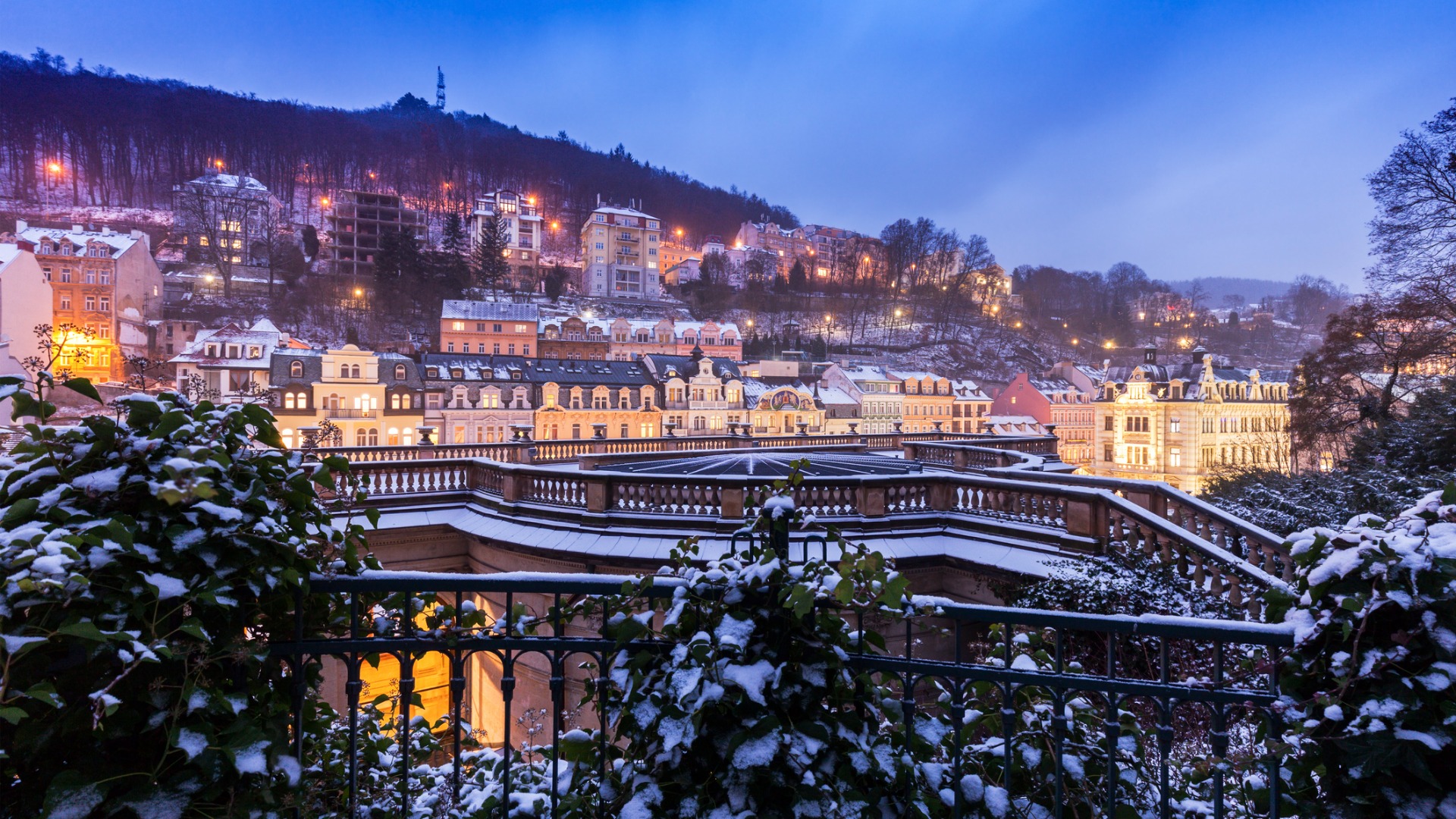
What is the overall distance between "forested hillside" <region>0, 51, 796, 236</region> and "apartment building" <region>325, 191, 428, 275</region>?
1719 centimetres

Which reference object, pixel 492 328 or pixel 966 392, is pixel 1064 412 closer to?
pixel 966 392

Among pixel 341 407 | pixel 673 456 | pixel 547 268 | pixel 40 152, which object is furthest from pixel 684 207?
pixel 673 456

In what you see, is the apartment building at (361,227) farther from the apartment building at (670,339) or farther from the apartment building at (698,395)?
the apartment building at (698,395)

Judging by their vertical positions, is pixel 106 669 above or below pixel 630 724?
above

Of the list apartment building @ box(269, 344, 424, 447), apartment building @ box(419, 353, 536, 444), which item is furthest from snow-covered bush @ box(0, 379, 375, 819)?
apartment building @ box(419, 353, 536, 444)

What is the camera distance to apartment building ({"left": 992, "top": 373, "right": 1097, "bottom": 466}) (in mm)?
56656

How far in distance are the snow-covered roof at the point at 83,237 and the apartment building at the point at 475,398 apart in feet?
110

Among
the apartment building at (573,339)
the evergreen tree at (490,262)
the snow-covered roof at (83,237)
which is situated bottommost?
the apartment building at (573,339)

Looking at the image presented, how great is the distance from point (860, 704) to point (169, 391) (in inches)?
104

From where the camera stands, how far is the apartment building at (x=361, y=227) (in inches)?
3172

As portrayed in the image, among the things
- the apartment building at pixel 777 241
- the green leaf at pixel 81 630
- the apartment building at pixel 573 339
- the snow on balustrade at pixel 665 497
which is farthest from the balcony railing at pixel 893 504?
the apartment building at pixel 777 241

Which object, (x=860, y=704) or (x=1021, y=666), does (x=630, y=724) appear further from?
(x=1021, y=666)

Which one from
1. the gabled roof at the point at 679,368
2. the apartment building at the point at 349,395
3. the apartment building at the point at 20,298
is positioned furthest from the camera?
the gabled roof at the point at 679,368

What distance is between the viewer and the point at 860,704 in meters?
2.28
